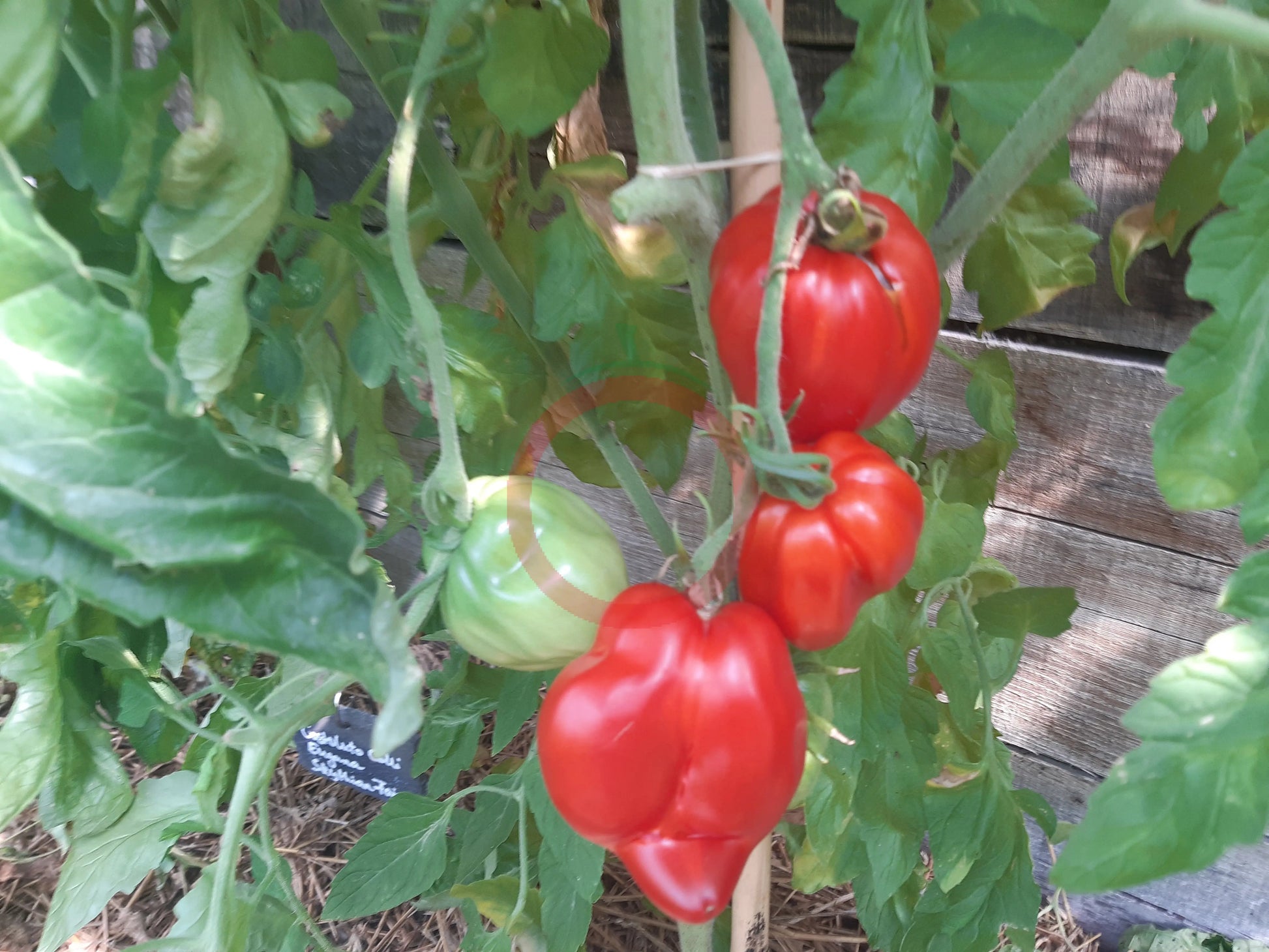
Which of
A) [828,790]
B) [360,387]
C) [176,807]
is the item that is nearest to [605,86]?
[360,387]

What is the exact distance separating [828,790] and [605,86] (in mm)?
597

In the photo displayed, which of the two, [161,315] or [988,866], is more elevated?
[161,315]

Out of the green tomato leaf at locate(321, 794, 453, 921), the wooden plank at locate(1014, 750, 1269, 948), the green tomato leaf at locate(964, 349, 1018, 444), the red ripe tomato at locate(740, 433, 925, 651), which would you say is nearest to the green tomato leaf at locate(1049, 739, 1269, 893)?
the red ripe tomato at locate(740, 433, 925, 651)

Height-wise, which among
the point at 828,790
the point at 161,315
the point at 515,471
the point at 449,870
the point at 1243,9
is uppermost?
the point at 1243,9

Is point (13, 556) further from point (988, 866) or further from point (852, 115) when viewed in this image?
point (988, 866)

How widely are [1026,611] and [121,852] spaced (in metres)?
0.73

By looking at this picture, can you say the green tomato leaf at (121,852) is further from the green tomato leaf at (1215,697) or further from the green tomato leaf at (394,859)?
the green tomato leaf at (1215,697)

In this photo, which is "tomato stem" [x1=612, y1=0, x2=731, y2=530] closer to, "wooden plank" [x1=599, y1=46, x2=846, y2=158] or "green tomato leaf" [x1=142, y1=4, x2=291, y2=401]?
"green tomato leaf" [x1=142, y1=4, x2=291, y2=401]

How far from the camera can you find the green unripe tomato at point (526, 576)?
36 cm

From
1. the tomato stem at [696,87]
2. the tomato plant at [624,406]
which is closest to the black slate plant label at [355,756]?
the tomato plant at [624,406]

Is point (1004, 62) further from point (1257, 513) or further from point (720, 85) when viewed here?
point (720, 85)

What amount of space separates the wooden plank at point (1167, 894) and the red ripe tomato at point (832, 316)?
815 millimetres

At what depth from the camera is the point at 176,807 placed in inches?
27.7

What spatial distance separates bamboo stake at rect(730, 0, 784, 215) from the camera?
0.38 metres
